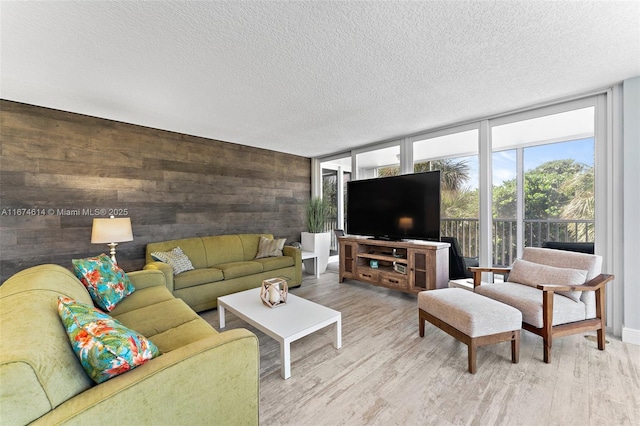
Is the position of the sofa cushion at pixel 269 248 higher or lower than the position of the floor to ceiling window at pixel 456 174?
lower

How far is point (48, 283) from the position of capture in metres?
1.43

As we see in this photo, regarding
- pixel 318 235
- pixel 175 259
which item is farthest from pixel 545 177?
pixel 175 259

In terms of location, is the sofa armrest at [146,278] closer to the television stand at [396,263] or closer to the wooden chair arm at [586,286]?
the television stand at [396,263]

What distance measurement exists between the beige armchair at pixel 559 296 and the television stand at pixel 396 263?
828 mm

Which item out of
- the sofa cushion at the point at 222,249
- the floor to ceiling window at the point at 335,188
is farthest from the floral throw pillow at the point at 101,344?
the floor to ceiling window at the point at 335,188

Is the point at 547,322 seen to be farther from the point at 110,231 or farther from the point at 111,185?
the point at 111,185

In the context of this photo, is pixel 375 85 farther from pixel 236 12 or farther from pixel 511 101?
pixel 511 101

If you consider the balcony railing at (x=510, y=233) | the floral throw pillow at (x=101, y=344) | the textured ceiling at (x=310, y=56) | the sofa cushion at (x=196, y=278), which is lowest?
the sofa cushion at (x=196, y=278)

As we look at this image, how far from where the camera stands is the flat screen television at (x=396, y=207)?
3.45 meters

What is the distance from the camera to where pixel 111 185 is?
3383mm

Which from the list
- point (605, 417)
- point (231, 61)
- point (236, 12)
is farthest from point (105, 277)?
point (605, 417)

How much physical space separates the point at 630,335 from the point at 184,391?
11.8 feet

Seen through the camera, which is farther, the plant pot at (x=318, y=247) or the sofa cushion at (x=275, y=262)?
the plant pot at (x=318, y=247)

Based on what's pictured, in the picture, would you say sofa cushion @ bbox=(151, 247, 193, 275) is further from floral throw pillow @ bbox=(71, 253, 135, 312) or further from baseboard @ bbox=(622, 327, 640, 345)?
baseboard @ bbox=(622, 327, 640, 345)
